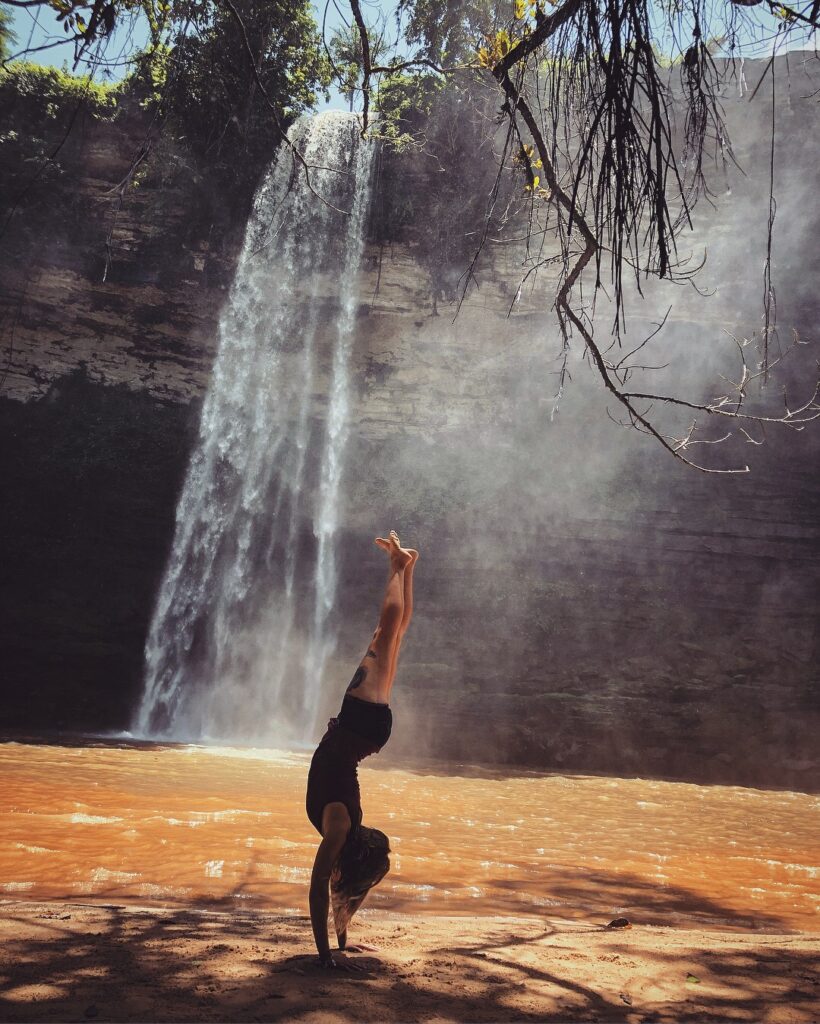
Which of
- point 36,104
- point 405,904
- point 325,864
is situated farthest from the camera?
point 36,104

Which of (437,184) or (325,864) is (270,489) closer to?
(437,184)

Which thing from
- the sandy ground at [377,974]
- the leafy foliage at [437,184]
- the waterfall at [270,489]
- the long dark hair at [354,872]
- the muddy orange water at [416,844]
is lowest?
the muddy orange water at [416,844]

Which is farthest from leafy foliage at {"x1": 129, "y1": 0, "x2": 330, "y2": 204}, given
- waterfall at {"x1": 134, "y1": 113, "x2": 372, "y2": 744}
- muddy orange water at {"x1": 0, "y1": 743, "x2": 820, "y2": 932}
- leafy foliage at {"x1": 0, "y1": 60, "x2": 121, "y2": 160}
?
muddy orange water at {"x1": 0, "y1": 743, "x2": 820, "y2": 932}

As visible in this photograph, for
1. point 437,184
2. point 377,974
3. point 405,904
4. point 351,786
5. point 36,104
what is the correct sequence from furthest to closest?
point 437,184
point 36,104
point 405,904
point 351,786
point 377,974

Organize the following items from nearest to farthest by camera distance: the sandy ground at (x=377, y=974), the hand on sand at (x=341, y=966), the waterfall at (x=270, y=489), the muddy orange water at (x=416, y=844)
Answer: the sandy ground at (x=377, y=974), the hand on sand at (x=341, y=966), the muddy orange water at (x=416, y=844), the waterfall at (x=270, y=489)

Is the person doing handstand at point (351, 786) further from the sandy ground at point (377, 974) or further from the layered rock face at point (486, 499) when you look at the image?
the layered rock face at point (486, 499)

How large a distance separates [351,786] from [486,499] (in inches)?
470

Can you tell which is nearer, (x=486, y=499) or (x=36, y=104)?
(x=486, y=499)

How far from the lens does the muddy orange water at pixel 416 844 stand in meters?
4.09

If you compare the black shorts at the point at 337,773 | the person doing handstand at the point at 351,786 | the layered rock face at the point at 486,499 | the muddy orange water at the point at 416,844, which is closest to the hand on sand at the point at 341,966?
the person doing handstand at the point at 351,786

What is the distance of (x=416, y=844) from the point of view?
5457mm

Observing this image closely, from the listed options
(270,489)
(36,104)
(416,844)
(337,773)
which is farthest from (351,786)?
(36,104)

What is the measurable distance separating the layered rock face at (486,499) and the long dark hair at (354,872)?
965cm

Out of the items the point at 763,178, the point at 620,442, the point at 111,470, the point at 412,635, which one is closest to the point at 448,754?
the point at 412,635
